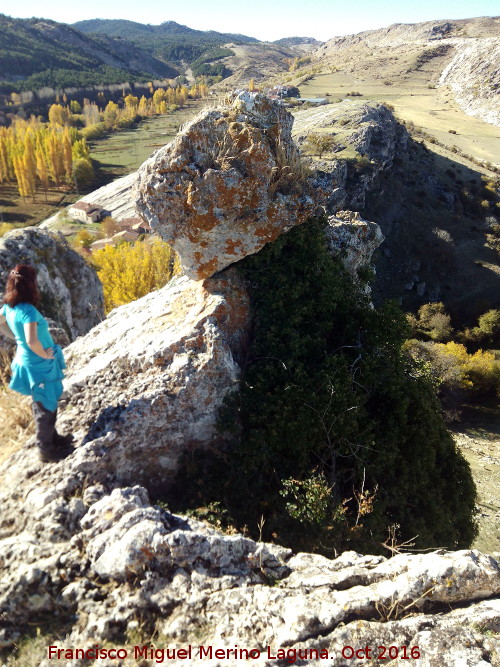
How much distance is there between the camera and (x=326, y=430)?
666 centimetres

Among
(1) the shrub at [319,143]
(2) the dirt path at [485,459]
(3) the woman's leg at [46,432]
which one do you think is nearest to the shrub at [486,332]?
(2) the dirt path at [485,459]

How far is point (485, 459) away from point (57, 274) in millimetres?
27210

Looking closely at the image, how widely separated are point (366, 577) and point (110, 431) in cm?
398

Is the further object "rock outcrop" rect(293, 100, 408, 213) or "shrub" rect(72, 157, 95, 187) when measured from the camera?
Result: "shrub" rect(72, 157, 95, 187)

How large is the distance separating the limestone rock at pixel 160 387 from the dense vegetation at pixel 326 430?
0.35 meters

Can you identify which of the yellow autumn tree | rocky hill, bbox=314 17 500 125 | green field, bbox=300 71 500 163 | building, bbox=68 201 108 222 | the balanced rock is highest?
rocky hill, bbox=314 17 500 125

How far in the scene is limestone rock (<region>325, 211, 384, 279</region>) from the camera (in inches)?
340

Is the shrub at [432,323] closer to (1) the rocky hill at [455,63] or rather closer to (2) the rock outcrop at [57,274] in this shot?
(2) the rock outcrop at [57,274]

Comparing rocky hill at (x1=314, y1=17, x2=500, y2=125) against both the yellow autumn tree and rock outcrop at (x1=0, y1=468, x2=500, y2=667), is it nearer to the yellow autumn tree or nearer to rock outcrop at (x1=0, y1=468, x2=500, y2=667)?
the yellow autumn tree

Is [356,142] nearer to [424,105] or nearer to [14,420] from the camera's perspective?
[14,420]

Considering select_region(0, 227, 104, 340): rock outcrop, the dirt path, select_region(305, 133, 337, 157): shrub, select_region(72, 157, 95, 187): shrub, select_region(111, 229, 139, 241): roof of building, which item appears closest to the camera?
select_region(0, 227, 104, 340): rock outcrop

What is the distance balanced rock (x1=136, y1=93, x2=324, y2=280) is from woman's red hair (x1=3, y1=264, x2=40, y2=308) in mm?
2520

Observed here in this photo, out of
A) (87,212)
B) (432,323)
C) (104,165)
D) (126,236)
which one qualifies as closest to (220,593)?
(432,323)

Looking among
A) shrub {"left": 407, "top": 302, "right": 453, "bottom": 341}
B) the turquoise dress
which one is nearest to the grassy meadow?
shrub {"left": 407, "top": 302, "right": 453, "bottom": 341}
